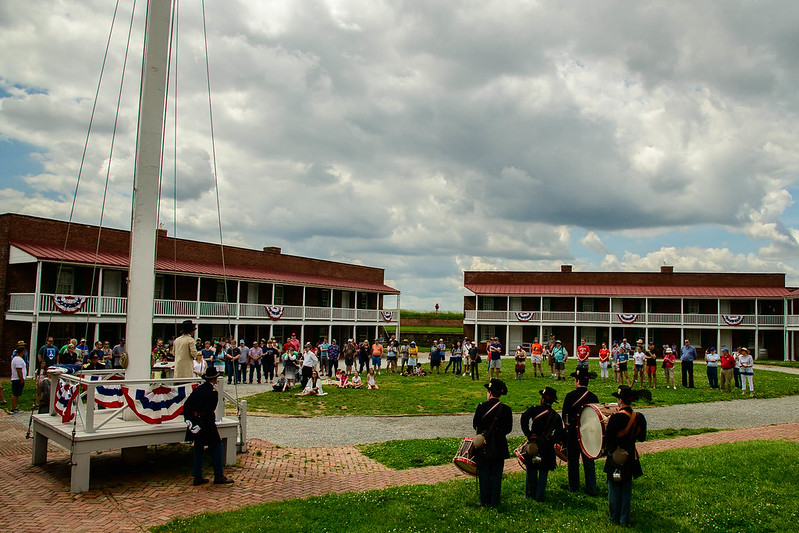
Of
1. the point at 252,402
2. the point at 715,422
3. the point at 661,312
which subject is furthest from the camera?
the point at 661,312

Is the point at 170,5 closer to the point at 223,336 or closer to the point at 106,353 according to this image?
the point at 106,353

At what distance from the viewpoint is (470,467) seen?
6898 mm

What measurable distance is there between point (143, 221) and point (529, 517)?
6948 millimetres

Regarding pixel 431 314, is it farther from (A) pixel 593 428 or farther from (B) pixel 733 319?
(A) pixel 593 428

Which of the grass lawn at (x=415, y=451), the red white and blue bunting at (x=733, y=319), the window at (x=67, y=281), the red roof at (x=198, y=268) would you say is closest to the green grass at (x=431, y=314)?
the red roof at (x=198, y=268)

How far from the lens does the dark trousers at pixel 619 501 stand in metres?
6.46

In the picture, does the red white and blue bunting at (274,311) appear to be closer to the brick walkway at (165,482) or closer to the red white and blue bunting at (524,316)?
→ the red white and blue bunting at (524,316)

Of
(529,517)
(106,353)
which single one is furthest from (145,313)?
(106,353)

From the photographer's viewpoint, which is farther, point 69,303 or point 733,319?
point 733,319

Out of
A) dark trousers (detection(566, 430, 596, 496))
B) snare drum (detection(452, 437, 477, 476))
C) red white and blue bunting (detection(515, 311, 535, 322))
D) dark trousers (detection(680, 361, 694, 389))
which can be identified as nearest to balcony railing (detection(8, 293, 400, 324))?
red white and blue bunting (detection(515, 311, 535, 322))

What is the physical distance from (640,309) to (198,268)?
102 ft

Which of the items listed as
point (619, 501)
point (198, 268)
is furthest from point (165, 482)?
point (198, 268)

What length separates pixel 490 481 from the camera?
7.02 meters

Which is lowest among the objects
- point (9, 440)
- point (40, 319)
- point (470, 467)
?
point (9, 440)
